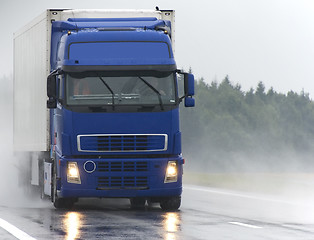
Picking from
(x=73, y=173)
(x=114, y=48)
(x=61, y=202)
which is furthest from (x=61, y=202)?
(x=114, y=48)

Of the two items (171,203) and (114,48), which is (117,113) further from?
(171,203)

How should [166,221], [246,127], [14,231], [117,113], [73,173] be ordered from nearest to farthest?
[14,231] < [166,221] < [117,113] < [73,173] < [246,127]

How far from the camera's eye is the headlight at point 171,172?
17.7 metres

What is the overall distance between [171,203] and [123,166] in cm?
159

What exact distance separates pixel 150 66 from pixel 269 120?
452 feet

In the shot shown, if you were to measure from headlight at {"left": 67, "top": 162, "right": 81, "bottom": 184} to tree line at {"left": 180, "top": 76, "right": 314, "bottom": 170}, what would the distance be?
106m

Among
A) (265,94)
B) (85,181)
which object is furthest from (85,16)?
(265,94)

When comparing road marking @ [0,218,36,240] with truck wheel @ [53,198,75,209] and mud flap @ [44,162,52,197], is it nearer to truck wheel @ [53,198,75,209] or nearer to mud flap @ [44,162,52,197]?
truck wheel @ [53,198,75,209]

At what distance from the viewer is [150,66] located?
17.7 m

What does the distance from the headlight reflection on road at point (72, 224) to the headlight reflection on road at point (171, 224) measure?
1.27 m

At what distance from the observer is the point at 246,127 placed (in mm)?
149250

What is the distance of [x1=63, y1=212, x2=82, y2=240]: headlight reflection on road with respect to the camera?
1312 cm

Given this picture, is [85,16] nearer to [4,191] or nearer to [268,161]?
[4,191]

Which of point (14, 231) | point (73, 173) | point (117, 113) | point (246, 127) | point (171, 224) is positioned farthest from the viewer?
point (246, 127)
